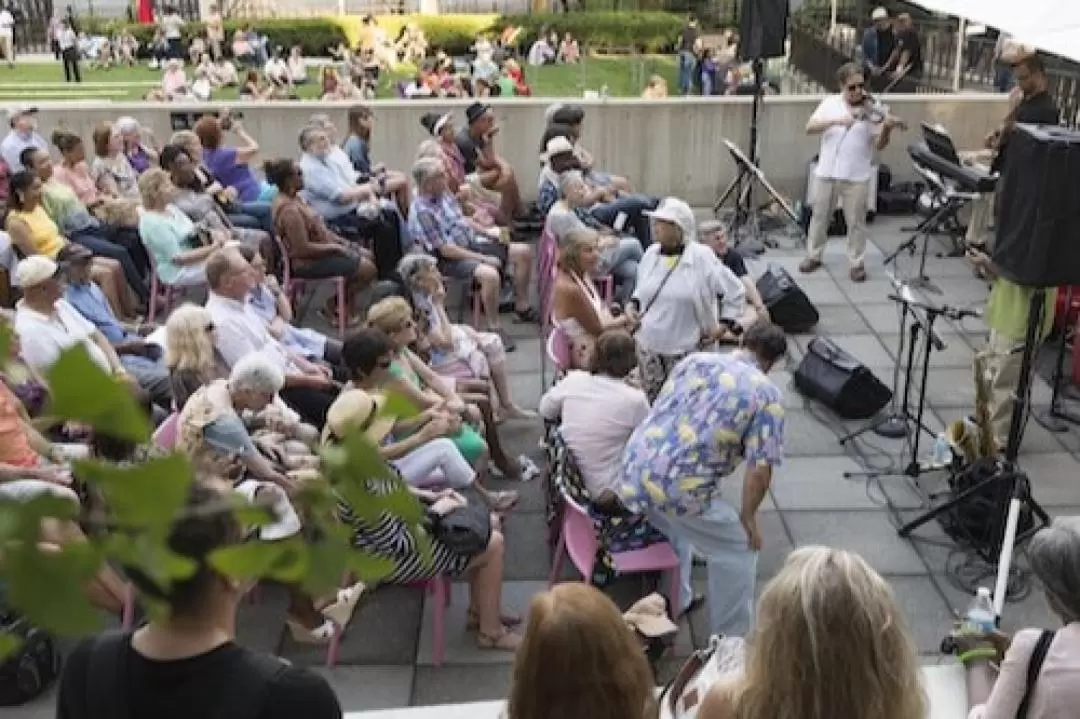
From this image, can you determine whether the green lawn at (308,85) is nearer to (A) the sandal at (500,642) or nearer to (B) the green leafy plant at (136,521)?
(A) the sandal at (500,642)

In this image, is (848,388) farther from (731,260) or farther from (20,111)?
(20,111)

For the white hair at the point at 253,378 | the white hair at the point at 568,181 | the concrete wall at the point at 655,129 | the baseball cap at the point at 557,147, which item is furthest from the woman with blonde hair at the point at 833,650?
the concrete wall at the point at 655,129

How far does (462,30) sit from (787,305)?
22298 millimetres

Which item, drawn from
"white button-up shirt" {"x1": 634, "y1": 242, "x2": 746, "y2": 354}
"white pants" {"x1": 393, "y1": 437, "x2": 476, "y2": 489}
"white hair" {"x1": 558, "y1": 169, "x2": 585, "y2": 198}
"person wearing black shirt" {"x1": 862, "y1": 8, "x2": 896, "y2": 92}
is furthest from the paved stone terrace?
"person wearing black shirt" {"x1": 862, "y1": 8, "x2": 896, "y2": 92}

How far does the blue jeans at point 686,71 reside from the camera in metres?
20.7

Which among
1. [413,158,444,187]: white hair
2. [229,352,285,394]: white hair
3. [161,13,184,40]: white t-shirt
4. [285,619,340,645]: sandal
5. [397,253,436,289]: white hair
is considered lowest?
[285,619,340,645]: sandal

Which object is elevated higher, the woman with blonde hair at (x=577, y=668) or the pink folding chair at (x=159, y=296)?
the woman with blonde hair at (x=577, y=668)

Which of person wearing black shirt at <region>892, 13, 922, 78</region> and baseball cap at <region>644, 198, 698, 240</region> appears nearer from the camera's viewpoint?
baseball cap at <region>644, 198, 698, 240</region>

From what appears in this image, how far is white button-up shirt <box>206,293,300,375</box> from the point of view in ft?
17.8

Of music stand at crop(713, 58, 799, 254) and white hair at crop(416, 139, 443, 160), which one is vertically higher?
white hair at crop(416, 139, 443, 160)

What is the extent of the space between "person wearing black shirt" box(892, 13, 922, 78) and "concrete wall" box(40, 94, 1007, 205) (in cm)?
360

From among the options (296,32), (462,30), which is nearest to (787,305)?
(462,30)

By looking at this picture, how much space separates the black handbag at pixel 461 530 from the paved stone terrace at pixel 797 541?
458mm

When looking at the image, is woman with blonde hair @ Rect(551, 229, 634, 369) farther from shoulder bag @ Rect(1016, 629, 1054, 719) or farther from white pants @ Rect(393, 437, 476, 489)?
shoulder bag @ Rect(1016, 629, 1054, 719)
